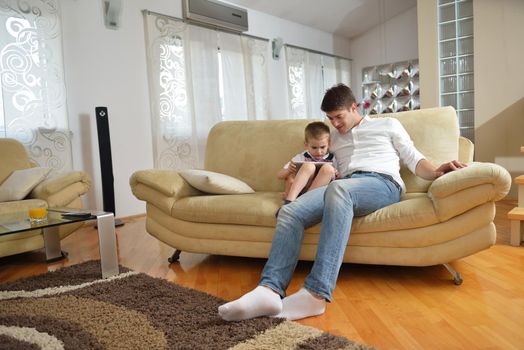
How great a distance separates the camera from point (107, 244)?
213cm

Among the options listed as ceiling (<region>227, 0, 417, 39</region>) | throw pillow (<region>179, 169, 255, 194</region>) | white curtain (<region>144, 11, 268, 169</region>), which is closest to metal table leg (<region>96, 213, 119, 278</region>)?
throw pillow (<region>179, 169, 255, 194</region>)

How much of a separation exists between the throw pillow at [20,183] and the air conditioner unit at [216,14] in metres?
2.37

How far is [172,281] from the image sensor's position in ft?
6.90

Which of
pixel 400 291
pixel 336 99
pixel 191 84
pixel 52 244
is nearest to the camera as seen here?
pixel 400 291

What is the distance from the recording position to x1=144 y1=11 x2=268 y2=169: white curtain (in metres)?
4.25

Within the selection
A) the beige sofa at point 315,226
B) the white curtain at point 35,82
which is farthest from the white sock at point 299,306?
the white curtain at point 35,82

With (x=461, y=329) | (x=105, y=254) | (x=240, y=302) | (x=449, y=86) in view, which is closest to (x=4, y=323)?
(x=105, y=254)

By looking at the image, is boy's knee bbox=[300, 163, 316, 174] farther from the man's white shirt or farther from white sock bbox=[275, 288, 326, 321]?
white sock bbox=[275, 288, 326, 321]

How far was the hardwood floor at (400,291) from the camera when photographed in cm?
141

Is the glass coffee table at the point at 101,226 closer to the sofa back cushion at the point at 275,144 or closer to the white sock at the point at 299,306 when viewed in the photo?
the sofa back cushion at the point at 275,144

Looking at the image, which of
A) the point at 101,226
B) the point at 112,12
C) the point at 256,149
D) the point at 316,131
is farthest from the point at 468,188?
the point at 112,12

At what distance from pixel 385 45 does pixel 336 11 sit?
1096mm

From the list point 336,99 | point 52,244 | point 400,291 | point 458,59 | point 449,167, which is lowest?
point 400,291

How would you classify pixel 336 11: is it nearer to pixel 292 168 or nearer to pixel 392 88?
pixel 392 88
